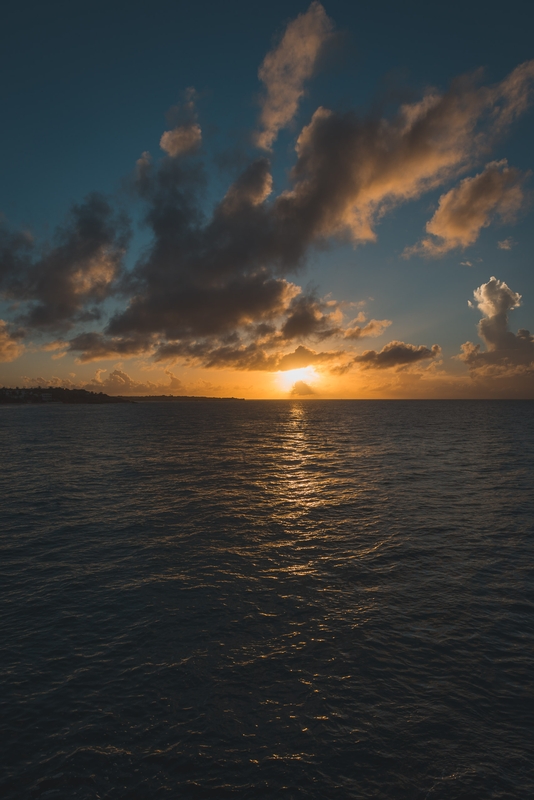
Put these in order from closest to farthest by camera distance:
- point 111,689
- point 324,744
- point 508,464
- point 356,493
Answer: point 324,744
point 111,689
point 356,493
point 508,464

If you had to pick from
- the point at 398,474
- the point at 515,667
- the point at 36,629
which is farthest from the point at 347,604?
the point at 398,474

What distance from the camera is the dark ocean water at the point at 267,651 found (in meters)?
10.6

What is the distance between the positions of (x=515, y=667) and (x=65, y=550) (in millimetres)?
24378

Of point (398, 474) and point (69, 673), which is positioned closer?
point (69, 673)

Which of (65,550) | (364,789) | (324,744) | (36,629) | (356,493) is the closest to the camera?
(364,789)

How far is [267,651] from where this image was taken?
15.1m

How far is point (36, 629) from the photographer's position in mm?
16688

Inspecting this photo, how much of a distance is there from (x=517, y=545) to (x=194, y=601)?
21267 millimetres

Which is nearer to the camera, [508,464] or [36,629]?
[36,629]

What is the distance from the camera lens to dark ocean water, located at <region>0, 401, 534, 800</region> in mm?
10570

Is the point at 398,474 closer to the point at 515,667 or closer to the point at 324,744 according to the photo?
the point at 515,667

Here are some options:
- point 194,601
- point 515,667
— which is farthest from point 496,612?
point 194,601

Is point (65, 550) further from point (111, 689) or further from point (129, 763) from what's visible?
point (129, 763)

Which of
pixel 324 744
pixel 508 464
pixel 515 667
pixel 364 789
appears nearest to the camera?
pixel 364 789
